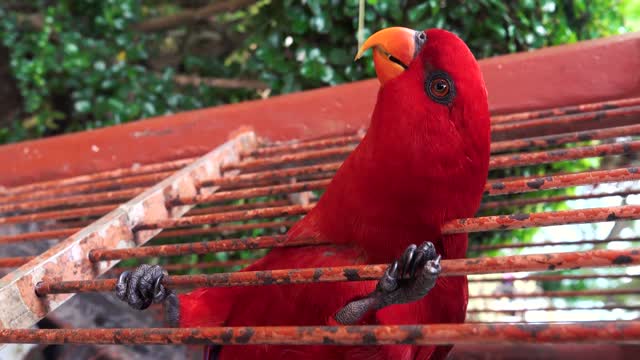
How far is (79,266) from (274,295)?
0.92 ft

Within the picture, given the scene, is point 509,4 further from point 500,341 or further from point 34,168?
point 500,341

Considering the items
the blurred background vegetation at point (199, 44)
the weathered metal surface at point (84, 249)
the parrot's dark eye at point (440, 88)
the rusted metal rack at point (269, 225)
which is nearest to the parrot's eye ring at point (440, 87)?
the parrot's dark eye at point (440, 88)

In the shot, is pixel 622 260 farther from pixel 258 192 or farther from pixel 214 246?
pixel 258 192

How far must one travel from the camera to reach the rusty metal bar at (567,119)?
2.86 ft

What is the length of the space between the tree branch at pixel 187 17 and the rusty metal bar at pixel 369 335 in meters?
2.20

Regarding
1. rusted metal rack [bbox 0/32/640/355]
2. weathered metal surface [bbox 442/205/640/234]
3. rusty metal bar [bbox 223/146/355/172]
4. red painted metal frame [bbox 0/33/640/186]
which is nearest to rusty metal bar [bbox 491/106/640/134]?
rusted metal rack [bbox 0/32/640/355]

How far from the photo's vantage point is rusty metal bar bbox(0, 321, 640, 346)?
37 cm

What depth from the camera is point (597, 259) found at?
440 mm

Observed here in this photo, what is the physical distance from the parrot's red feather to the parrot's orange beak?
1cm

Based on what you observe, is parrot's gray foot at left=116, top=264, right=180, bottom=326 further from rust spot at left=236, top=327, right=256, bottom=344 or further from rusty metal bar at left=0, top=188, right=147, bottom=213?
rusty metal bar at left=0, top=188, right=147, bottom=213

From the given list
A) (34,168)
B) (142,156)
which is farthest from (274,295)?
(34,168)

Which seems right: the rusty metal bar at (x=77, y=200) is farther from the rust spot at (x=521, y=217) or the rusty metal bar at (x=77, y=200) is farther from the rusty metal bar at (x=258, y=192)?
the rust spot at (x=521, y=217)

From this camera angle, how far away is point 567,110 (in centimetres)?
97

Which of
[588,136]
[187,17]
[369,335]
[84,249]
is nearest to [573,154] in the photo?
[588,136]
